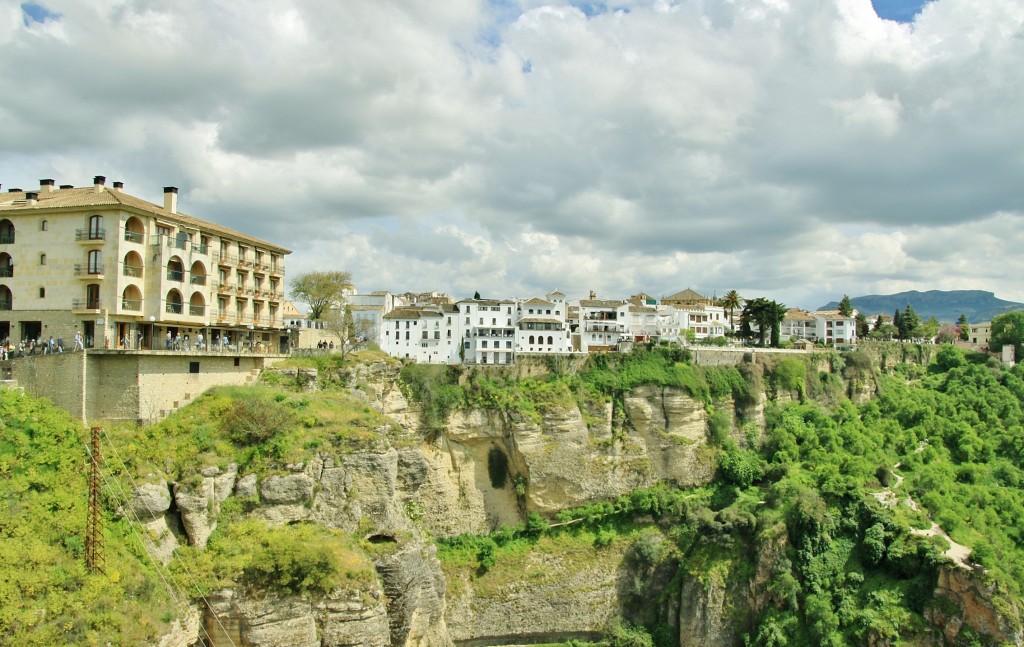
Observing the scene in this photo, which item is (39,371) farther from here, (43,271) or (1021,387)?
(1021,387)

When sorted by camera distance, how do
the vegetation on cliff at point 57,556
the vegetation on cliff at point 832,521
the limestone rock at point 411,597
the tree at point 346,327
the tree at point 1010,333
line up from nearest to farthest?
the vegetation on cliff at point 57,556 < the limestone rock at point 411,597 < the vegetation on cliff at point 832,521 < the tree at point 346,327 < the tree at point 1010,333

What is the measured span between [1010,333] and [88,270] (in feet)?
249

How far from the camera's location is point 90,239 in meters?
29.5

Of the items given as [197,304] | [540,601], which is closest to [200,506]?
[197,304]

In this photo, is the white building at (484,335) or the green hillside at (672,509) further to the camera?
the white building at (484,335)

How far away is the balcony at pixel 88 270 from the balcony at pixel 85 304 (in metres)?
1.11

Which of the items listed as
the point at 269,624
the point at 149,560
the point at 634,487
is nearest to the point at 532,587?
the point at 634,487

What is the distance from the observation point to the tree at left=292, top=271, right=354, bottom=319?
55.5 metres

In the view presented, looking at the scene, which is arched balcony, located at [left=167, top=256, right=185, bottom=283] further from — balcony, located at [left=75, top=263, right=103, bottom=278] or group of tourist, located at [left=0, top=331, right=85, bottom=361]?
group of tourist, located at [left=0, top=331, right=85, bottom=361]

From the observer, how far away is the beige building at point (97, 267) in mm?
29594

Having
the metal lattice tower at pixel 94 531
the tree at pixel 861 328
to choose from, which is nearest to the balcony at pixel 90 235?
the metal lattice tower at pixel 94 531

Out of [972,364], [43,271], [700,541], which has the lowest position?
[700,541]

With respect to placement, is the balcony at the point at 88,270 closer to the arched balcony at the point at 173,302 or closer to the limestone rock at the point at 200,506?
the arched balcony at the point at 173,302

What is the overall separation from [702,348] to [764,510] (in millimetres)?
15336
